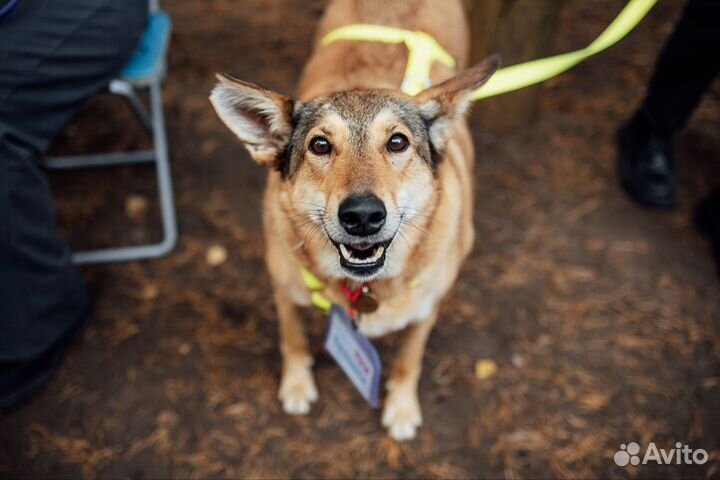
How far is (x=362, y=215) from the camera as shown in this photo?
2.03 m

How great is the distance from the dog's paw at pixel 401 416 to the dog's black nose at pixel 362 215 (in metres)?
1.26

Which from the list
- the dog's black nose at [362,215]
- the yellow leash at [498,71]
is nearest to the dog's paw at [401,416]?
the dog's black nose at [362,215]

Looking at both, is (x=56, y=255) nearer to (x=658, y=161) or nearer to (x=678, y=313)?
(x=678, y=313)

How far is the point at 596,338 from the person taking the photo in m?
3.34

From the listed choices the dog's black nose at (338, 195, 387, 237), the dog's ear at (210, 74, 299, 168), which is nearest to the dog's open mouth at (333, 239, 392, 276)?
the dog's black nose at (338, 195, 387, 237)

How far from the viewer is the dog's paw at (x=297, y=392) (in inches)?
118

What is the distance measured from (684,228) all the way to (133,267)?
3783 mm

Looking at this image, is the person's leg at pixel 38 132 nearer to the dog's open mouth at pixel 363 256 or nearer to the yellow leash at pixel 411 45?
the yellow leash at pixel 411 45

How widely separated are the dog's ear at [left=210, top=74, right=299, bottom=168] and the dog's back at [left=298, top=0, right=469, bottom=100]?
0.46m

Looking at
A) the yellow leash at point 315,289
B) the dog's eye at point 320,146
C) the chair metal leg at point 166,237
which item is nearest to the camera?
the dog's eye at point 320,146

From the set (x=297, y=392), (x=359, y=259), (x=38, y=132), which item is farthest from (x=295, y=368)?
(x=38, y=132)

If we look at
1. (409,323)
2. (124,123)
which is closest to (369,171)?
(409,323)

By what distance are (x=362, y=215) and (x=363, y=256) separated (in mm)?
273

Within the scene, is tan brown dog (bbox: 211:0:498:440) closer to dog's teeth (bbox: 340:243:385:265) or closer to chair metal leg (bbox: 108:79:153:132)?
dog's teeth (bbox: 340:243:385:265)
